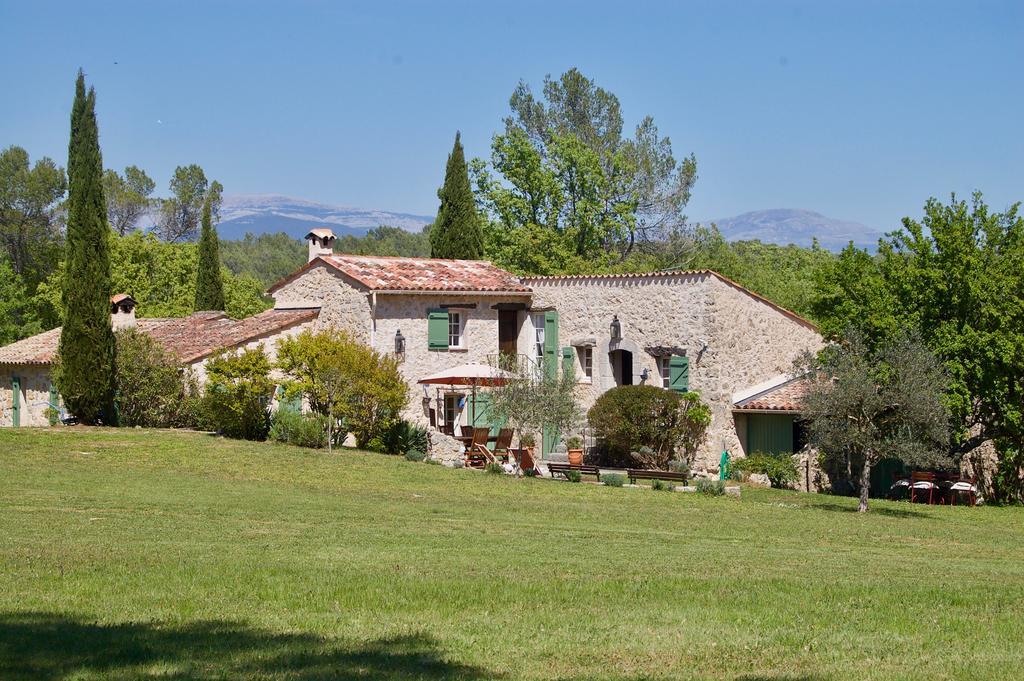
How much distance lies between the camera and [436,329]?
32.5 m

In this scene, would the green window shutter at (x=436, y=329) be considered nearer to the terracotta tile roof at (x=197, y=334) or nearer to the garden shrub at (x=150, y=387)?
the terracotta tile roof at (x=197, y=334)

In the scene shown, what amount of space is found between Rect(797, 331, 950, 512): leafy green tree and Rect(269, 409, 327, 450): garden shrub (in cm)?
1231

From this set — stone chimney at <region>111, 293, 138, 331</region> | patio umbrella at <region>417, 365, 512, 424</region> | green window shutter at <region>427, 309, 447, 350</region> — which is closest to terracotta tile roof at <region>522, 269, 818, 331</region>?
green window shutter at <region>427, 309, 447, 350</region>

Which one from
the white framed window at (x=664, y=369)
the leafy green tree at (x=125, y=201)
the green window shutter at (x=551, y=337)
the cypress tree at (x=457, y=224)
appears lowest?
the white framed window at (x=664, y=369)

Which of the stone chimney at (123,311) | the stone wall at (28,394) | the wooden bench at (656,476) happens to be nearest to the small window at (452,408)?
the wooden bench at (656,476)

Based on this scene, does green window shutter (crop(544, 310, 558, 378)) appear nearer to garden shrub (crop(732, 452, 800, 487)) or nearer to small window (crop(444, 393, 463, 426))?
small window (crop(444, 393, 463, 426))

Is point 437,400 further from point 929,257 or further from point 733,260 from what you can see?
point 733,260

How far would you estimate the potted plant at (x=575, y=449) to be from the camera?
3050cm

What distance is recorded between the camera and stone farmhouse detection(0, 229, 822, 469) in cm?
2984

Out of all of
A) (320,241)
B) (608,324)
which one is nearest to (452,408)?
(608,324)

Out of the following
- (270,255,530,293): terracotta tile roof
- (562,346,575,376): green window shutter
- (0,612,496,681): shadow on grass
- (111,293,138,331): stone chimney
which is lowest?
(0,612,496,681): shadow on grass

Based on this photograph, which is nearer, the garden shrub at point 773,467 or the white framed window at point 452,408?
the garden shrub at point 773,467

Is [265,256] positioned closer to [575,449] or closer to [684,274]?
[575,449]

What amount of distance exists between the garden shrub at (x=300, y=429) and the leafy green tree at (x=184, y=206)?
49.7 metres
